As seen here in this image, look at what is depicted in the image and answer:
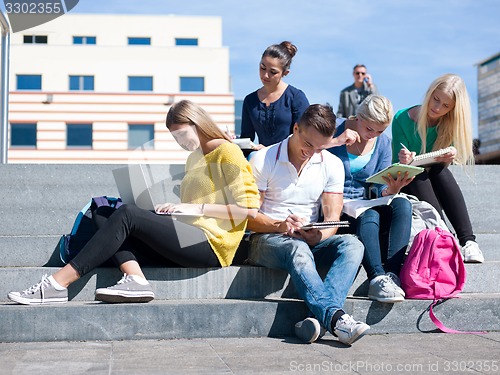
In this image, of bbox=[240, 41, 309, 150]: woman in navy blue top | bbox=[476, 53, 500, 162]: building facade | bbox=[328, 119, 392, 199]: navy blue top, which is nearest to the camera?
bbox=[328, 119, 392, 199]: navy blue top

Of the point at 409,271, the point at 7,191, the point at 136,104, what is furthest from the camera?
the point at 136,104

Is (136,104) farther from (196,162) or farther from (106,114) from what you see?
(196,162)

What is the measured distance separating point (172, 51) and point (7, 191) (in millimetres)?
27677

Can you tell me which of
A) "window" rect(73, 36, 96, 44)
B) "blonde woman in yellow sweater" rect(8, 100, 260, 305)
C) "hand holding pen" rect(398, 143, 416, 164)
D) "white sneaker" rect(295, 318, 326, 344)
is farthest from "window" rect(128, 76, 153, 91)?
"white sneaker" rect(295, 318, 326, 344)

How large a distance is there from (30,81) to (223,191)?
2974cm

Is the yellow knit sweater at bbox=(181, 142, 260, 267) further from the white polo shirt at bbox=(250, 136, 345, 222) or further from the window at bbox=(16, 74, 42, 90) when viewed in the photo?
the window at bbox=(16, 74, 42, 90)

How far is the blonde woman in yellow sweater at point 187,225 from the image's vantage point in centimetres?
418

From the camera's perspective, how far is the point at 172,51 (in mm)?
32969

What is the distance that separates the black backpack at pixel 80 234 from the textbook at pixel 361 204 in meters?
1.39

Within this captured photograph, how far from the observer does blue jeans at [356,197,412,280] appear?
454 cm

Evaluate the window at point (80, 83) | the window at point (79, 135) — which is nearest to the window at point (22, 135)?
the window at point (79, 135)

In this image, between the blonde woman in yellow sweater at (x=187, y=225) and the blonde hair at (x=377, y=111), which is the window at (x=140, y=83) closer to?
the blonde hair at (x=377, y=111)

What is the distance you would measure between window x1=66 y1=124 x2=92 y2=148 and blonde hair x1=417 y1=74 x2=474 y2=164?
27751 millimetres

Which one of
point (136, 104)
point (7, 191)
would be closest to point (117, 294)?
point (7, 191)
